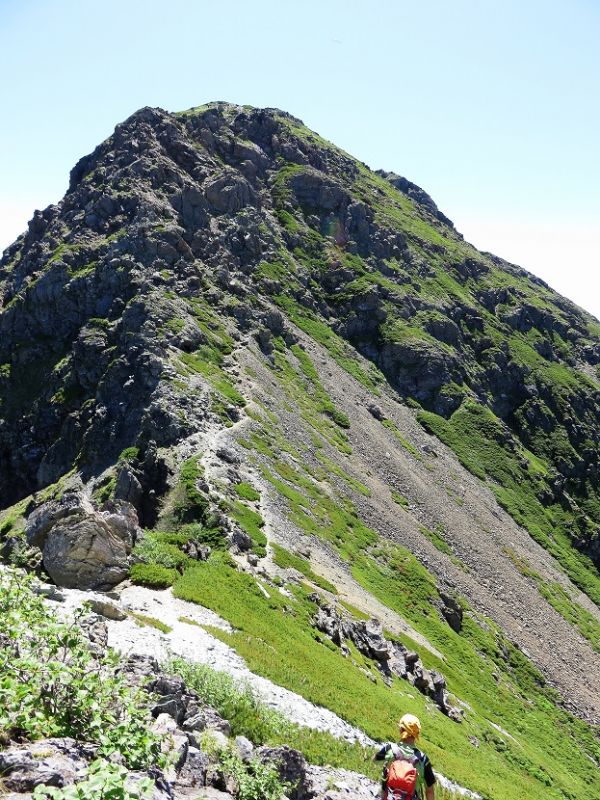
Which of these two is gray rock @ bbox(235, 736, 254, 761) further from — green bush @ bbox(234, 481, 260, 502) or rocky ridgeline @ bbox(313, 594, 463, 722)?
green bush @ bbox(234, 481, 260, 502)

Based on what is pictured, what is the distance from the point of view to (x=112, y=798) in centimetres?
762

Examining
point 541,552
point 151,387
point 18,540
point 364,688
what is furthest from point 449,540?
point 18,540

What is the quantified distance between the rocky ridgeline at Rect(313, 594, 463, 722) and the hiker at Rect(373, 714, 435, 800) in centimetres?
2675

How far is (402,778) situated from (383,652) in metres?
31.3

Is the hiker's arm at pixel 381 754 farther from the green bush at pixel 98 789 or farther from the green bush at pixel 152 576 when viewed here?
the green bush at pixel 152 576

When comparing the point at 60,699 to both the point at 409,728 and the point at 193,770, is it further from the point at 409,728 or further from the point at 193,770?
the point at 409,728

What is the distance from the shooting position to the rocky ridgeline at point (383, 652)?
129ft

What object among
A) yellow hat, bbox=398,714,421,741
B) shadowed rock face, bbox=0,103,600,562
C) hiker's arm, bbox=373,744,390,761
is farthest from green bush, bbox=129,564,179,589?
yellow hat, bbox=398,714,421,741

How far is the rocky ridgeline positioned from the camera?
39.4m

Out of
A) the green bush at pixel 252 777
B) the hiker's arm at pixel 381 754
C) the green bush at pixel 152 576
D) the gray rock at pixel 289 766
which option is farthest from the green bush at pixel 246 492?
the hiker's arm at pixel 381 754

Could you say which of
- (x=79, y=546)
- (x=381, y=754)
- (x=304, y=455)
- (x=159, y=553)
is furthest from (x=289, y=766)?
(x=304, y=455)

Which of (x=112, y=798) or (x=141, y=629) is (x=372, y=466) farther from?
(x=112, y=798)

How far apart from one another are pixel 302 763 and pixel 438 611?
5287 centimetres

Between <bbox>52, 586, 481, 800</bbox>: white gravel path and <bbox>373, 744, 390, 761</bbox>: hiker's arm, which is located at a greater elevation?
A: <bbox>373, 744, 390, 761</bbox>: hiker's arm
